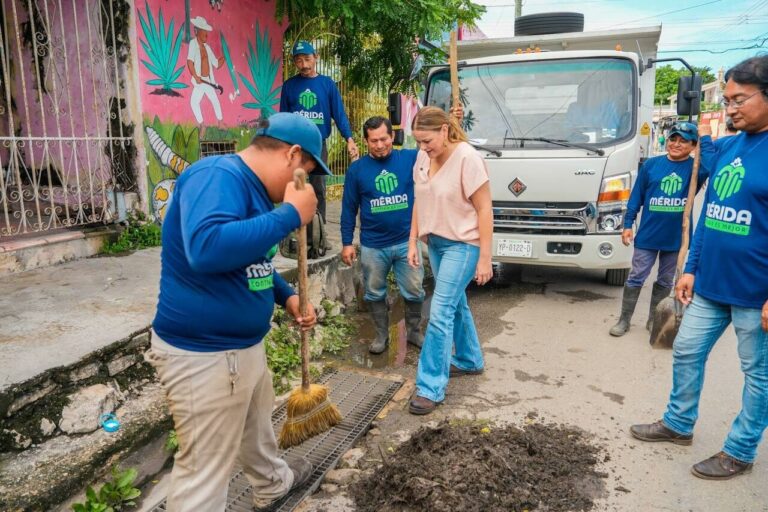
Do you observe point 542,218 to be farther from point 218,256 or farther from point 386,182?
point 218,256

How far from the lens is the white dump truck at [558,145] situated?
5.63m

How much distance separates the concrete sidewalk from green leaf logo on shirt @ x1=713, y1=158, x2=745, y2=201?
11.2 ft

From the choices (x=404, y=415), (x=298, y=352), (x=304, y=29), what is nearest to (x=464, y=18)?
(x=304, y=29)

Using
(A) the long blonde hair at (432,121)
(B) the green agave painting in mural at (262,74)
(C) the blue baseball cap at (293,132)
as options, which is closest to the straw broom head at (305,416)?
(C) the blue baseball cap at (293,132)

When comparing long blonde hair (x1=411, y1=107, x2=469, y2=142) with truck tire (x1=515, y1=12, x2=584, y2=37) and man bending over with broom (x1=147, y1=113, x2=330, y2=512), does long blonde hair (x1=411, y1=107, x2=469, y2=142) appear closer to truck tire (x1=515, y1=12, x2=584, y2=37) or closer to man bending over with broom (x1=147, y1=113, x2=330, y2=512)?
man bending over with broom (x1=147, y1=113, x2=330, y2=512)

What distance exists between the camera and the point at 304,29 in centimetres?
788

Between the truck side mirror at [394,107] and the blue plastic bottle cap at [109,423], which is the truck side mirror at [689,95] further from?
the blue plastic bottle cap at [109,423]

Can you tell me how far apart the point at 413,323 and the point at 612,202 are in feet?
7.75

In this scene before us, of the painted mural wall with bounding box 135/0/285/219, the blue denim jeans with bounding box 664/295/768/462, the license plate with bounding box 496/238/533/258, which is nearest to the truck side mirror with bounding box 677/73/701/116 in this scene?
the license plate with bounding box 496/238/533/258

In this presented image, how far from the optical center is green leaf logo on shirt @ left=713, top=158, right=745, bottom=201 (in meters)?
2.83

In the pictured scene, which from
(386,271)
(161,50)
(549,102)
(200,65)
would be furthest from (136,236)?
(549,102)

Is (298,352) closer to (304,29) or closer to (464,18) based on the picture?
(304,29)

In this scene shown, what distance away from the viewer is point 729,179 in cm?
289

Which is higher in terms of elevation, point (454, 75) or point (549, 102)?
point (454, 75)
